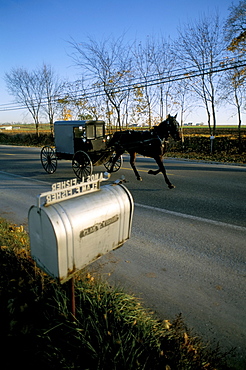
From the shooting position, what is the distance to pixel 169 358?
83.7 inches

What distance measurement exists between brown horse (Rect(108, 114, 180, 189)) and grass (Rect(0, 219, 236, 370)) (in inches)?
241

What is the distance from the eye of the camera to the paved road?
3.02 metres

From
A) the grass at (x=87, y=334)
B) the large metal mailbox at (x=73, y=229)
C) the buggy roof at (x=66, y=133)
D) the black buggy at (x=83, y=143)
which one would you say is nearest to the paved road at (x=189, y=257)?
the grass at (x=87, y=334)

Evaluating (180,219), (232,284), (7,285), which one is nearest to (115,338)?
(7,285)

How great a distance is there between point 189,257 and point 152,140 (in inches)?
210

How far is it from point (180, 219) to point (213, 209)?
1.13 m

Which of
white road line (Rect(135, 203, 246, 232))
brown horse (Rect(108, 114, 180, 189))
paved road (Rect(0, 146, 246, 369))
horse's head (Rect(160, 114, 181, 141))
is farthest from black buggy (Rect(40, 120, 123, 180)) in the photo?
white road line (Rect(135, 203, 246, 232))

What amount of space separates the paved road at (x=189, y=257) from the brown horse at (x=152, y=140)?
1.11 meters

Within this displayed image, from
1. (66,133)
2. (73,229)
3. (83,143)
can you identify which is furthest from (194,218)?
(66,133)

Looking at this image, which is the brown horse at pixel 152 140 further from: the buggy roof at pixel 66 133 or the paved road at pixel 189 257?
the buggy roof at pixel 66 133

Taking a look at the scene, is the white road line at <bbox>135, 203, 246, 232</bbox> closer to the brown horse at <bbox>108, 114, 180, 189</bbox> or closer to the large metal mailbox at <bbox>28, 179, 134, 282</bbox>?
the brown horse at <bbox>108, 114, 180, 189</bbox>

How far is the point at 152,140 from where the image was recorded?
29.2ft

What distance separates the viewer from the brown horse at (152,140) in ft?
28.5

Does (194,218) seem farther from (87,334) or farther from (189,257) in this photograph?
(87,334)
